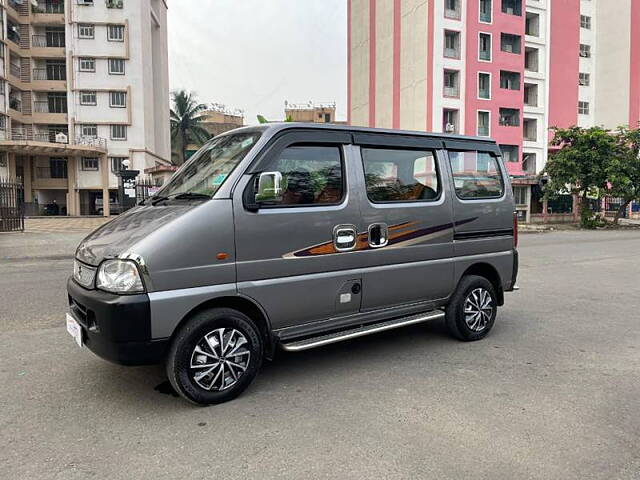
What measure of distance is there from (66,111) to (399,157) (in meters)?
44.6

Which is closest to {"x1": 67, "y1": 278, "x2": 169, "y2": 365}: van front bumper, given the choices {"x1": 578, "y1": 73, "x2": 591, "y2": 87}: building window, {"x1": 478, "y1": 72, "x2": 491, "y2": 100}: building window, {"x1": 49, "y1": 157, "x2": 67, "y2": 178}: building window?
{"x1": 478, "y1": 72, "x2": 491, "y2": 100}: building window

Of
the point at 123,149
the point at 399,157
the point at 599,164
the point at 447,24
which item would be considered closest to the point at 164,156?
the point at 123,149

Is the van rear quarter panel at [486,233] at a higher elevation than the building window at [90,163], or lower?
lower

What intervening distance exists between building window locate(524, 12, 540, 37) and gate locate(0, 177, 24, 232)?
36.8m

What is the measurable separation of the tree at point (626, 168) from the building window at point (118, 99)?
112 ft

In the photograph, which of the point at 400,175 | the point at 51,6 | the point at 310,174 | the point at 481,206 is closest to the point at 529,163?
the point at 481,206

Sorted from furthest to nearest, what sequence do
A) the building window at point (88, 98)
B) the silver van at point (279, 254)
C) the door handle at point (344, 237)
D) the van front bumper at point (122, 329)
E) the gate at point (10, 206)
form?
the building window at point (88, 98) → the gate at point (10, 206) → the door handle at point (344, 237) → the silver van at point (279, 254) → the van front bumper at point (122, 329)

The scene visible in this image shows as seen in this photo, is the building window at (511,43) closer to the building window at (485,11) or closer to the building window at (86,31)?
the building window at (485,11)

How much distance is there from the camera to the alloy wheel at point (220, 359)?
12.4ft

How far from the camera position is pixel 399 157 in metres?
4.94

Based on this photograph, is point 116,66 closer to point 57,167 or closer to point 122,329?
point 57,167

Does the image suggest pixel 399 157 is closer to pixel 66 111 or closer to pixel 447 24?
pixel 447 24

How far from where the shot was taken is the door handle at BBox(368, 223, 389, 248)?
4.59 m

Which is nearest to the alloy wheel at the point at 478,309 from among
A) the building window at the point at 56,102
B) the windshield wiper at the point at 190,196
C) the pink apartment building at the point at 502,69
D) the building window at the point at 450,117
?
the windshield wiper at the point at 190,196
